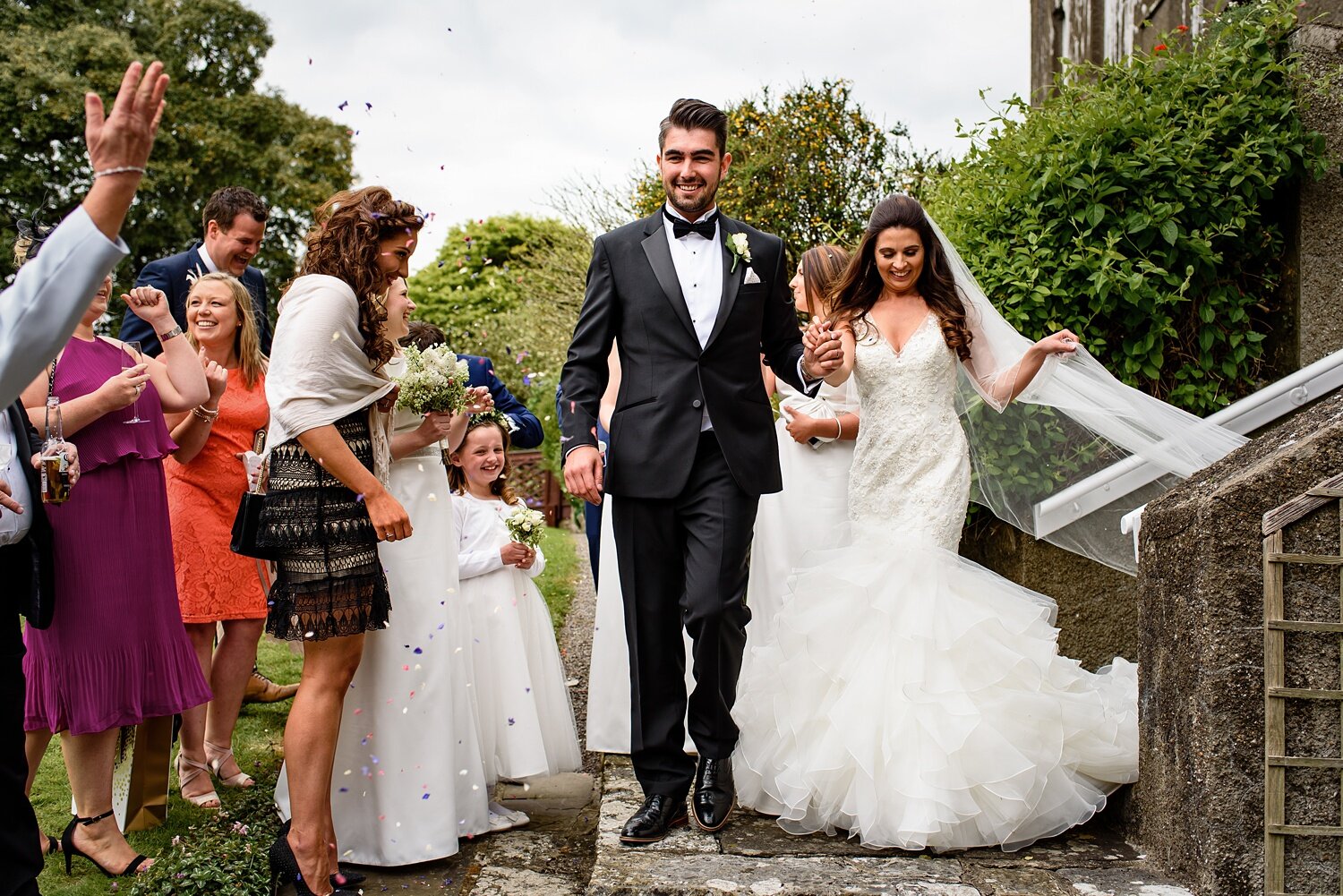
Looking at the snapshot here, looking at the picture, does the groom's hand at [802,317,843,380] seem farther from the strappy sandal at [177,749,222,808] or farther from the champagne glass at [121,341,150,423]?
the strappy sandal at [177,749,222,808]

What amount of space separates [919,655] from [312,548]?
6.48 ft

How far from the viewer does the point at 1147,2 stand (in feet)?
28.8

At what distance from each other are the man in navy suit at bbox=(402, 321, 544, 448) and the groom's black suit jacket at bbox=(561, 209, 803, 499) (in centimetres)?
114

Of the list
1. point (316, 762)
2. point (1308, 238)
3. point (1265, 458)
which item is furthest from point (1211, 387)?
point (316, 762)

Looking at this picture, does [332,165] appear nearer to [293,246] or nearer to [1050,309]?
[293,246]

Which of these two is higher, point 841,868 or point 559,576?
point 559,576

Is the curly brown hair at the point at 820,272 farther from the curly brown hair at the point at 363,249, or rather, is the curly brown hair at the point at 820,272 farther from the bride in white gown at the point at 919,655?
the curly brown hair at the point at 363,249

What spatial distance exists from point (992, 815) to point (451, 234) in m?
25.3

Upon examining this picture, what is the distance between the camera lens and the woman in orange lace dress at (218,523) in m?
4.67

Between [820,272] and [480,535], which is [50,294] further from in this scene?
[820,272]

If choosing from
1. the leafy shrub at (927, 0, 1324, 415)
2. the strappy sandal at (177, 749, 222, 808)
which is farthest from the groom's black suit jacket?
the strappy sandal at (177, 749, 222, 808)

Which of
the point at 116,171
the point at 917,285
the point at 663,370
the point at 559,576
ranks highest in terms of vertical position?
the point at 917,285

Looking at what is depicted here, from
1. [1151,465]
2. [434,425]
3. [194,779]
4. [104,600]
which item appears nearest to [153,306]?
[104,600]

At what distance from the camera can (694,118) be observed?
3844 millimetres
